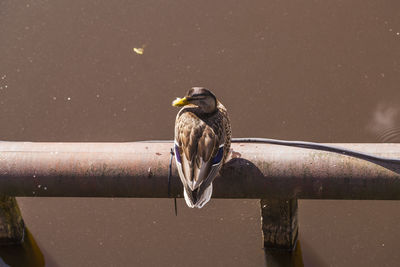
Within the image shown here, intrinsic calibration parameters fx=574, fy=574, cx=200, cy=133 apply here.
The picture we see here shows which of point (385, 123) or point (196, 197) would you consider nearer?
point (196, 197)

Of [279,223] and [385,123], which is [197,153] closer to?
[279,223]

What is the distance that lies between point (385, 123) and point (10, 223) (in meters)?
3.29

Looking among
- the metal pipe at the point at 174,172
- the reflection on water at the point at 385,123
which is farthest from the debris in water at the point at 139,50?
the metal pipe at the point at 174,172

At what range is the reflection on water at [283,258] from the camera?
4449mm

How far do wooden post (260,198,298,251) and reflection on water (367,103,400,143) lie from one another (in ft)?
4.12

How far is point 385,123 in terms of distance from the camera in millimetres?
5078

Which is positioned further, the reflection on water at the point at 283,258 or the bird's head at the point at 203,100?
the reflection on water at the point at 283,258

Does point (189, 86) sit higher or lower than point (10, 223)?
higher

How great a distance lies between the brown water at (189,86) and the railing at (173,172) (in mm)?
1210

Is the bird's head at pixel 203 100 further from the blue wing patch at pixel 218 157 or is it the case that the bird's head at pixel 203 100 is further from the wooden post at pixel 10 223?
the wooden post at pixel 10 223

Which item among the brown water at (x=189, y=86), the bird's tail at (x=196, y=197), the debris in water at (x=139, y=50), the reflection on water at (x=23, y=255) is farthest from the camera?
the debris in water at (x=139, y=50)

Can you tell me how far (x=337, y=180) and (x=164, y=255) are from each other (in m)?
1.80

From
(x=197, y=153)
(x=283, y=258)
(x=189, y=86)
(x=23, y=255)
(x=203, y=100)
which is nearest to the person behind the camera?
(x=197, y=153)

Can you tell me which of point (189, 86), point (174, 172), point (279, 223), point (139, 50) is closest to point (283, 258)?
point (279, 223)
